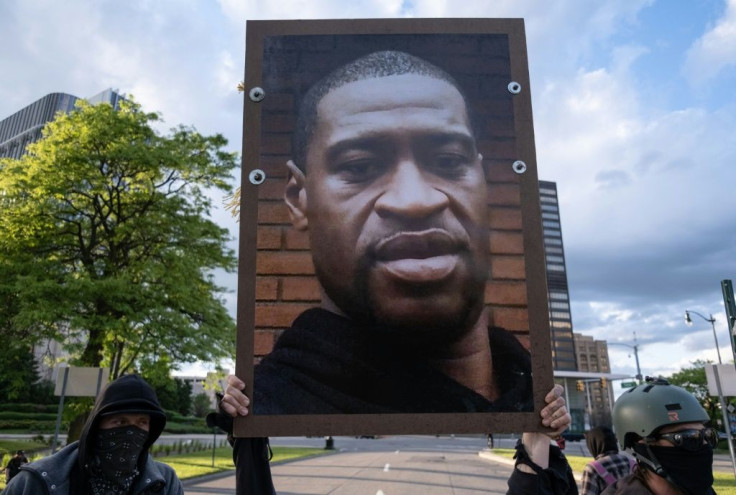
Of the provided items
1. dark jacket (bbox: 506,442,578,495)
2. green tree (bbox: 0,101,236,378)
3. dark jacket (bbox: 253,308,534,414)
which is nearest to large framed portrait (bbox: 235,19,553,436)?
dark jacket (bbox: 253,308,534,414)

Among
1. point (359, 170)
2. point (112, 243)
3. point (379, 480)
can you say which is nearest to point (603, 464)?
point (359, 170)

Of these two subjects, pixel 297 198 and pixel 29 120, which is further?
pixel 29 120

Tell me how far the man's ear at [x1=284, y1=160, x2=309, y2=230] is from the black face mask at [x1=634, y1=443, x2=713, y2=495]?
2.08 meters

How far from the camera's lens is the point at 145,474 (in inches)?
104

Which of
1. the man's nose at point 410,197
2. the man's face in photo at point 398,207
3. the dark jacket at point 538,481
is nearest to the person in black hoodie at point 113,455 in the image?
the man's face in photo at point 398,207

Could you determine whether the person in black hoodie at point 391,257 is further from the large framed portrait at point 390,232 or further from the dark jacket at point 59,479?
the dark jacket at point 59,479

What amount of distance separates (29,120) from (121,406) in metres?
127

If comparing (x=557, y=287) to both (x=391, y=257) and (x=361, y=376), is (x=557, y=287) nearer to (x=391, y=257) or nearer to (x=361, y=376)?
(x=391, y=257)

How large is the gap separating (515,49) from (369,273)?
132 centimetres

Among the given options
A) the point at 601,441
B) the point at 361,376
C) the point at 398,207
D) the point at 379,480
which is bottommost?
the point at 379,480

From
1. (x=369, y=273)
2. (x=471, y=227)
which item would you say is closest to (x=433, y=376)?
(x=369, y=273)

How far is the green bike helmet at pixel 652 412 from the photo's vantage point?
8.70ft

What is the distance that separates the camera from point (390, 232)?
7.47 feet

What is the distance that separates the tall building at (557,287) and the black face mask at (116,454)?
5793 inches
